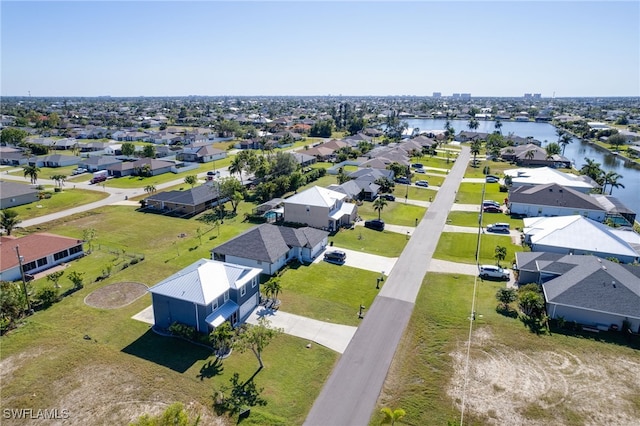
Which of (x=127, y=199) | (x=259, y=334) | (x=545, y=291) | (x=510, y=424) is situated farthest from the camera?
(x=127, y=199)

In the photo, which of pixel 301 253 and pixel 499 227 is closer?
pixel 301 253

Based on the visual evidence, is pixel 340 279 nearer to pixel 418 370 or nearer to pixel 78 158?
pixel 418 370

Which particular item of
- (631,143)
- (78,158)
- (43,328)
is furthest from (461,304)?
(631,143)

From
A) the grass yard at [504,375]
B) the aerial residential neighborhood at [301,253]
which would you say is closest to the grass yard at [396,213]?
the aerial residential neighborhood at [301,253]

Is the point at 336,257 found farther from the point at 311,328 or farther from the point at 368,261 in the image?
the point at 311,328

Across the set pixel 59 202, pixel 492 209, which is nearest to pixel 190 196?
pixel 59 202

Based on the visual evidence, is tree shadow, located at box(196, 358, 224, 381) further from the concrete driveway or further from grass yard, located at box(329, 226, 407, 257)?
grass yard, located at box(329, 226, 407, 257)
